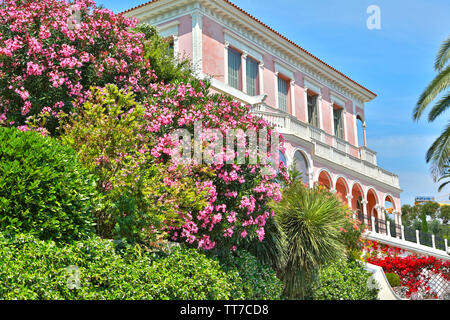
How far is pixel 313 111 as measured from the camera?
30.7 metres

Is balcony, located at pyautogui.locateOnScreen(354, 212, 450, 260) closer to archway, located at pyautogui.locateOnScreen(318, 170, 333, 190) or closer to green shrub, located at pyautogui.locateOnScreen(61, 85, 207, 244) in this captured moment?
archway, located at pyautogui.locateOnScreen(318, 170, 333, 190)

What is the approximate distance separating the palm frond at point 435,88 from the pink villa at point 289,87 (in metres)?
4.93

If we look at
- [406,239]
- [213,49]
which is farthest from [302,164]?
[406,239]

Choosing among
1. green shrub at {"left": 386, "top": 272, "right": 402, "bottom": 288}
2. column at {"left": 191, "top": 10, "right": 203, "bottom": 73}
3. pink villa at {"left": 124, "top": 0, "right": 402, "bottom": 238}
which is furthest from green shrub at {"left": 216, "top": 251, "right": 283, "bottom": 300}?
column at {"left": 191, "top": 10, "right": 203, "bottom": 73}

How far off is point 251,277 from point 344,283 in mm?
4521

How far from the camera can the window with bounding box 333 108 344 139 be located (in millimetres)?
32719

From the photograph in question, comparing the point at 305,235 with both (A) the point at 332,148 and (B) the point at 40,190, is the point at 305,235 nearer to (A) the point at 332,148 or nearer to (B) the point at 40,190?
(B) the point at 40,190

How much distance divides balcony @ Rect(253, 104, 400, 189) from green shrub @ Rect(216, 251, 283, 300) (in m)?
8.52

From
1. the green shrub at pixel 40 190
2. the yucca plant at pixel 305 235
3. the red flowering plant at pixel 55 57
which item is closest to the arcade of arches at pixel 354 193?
the yucca plant at pixel 305 235

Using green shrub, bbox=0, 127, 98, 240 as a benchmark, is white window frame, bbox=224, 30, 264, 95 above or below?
above

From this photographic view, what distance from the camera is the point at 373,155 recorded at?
3397 cm

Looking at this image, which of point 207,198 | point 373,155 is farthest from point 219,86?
point 373,155

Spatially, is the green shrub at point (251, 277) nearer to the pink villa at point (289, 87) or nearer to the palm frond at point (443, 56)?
the pink villa at point (289, 87)
